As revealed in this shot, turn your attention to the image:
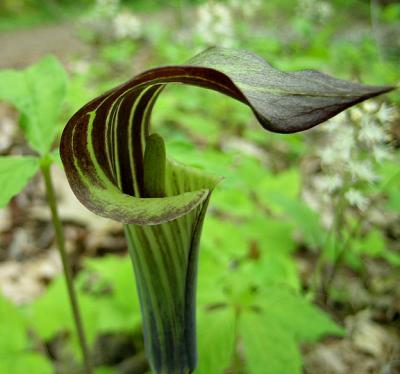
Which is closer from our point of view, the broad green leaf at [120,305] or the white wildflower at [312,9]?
the broad green leaf at [120,305]

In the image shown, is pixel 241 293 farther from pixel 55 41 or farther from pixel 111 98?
pixel 55 41

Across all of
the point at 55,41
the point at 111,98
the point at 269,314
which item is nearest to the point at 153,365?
the point at 269,314

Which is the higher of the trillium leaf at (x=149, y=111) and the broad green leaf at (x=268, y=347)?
the trillium leaf at (x=149, y=111)

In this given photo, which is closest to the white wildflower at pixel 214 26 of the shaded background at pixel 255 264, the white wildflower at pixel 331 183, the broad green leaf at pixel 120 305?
the shaded background at pixel 255 264

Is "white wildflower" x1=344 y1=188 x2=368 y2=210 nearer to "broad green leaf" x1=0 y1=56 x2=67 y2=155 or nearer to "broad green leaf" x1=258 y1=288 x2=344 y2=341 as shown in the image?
"broad green leaf" x1=258 y1=288 x2=344 y2=341

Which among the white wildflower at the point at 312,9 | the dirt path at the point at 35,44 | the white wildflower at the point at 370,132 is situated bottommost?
the dirt path at the point at 35,44

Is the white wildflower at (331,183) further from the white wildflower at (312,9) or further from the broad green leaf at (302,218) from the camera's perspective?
the white wildflower at (312,9)

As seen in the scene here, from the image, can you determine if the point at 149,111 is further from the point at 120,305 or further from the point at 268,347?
the point at 120,305
